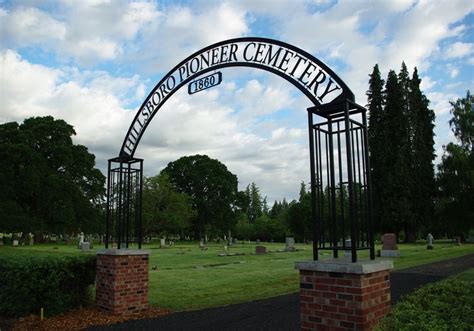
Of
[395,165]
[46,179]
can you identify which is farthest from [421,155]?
[46,179]

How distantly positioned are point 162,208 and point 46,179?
57.9 ft

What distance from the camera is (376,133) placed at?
44188mm

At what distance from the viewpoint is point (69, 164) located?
127 ft

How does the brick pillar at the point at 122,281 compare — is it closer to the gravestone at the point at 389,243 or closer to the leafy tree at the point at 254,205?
the gravestone at the point at 389,243

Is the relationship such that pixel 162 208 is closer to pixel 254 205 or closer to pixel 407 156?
pixel 407 156

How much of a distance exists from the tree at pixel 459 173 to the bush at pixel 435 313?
3096 cm

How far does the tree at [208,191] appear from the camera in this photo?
56.7 m

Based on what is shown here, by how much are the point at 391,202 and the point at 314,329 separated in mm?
39903

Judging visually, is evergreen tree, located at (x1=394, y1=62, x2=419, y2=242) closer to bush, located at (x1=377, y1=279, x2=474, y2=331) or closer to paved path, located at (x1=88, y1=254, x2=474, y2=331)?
paved path, located at (x1=88, y1=254, x2=474, y2=331)

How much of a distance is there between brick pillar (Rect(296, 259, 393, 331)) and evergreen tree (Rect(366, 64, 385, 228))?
4018 cm

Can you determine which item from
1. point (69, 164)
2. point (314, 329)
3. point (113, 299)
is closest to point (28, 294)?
point (113, 299)

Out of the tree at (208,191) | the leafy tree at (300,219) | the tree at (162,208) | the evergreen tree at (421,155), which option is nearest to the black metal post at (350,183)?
the evergreen tree at (421,155)

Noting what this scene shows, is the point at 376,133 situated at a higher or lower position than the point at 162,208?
higher

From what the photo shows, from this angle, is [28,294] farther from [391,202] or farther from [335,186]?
[391,202]
